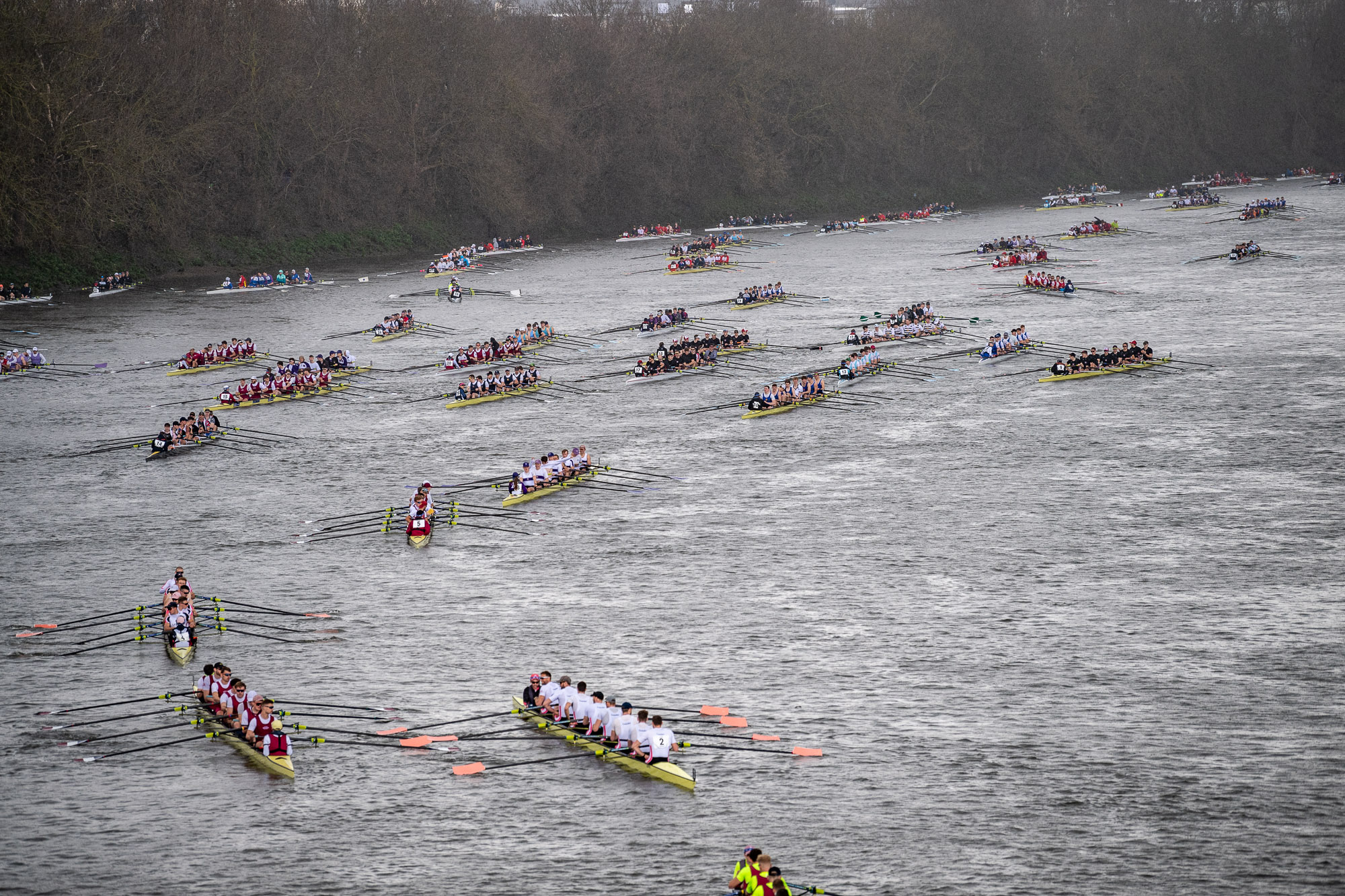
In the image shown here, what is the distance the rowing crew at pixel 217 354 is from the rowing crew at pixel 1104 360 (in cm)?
3053

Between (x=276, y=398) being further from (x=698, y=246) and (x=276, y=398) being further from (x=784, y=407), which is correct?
(x=698, y=246)

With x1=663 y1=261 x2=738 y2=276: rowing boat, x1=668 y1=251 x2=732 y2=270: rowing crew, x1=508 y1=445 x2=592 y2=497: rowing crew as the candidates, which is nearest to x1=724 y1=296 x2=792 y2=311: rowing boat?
x1=663 y1=261 x2=738 y2=276: rowing boat

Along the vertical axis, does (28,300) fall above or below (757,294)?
above

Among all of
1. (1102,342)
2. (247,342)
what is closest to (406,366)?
(247,342)

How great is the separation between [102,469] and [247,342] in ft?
53.3

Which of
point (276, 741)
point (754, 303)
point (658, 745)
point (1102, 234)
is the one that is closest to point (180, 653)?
point (276, 741)

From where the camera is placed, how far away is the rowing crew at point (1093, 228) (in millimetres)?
87688

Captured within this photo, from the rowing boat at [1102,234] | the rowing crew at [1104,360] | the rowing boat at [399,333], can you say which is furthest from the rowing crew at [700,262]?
the rowing crew at [1104,360]

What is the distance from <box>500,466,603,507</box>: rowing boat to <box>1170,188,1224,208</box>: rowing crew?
259 ft

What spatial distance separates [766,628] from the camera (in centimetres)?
2567

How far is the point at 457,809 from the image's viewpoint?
19.5 m

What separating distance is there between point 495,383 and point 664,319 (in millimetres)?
12513

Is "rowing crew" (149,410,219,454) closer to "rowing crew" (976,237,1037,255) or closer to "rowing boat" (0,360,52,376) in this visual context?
"rowing boat" (0,360,52,376)

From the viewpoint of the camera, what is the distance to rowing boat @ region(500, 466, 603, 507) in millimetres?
34375
